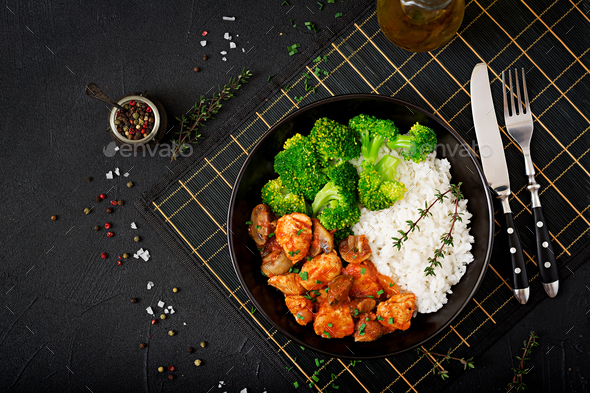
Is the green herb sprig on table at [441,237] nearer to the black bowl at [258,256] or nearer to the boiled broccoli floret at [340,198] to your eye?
Result: the black bowl at [258,256]

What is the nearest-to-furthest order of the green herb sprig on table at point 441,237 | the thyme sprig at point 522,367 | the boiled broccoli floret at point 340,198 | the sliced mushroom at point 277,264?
the green herb sprig on table at point 441,237 → the boiled broccoli floret at point 340,198 → the sliced mushroom at point 277,264 → the thyme sprig at point 522,367

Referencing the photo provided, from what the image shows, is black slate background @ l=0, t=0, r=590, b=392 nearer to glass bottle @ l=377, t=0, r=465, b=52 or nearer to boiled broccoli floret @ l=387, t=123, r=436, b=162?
glass bottle @ l=377, t=0, r=465, b=52

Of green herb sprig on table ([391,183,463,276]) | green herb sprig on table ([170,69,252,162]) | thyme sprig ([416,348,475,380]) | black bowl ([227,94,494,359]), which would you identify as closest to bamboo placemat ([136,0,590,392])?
thyme sprig ([416,348,475,380])

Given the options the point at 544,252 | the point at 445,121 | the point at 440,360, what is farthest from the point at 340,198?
the point at 544,252

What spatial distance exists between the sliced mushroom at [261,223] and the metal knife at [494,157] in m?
1.74

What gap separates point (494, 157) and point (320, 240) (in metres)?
1.54

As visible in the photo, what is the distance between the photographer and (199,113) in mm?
3262

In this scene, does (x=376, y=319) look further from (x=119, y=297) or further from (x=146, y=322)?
(x=119, y=297)

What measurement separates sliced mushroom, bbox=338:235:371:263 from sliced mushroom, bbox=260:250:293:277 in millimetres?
419

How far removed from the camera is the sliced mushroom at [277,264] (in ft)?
9.19

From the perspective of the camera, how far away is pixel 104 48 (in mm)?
3377

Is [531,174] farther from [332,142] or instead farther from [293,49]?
[293,49]

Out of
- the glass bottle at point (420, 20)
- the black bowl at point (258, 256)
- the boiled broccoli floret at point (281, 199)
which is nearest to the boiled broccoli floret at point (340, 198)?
the boiled broccoli floret at point (281, 199)

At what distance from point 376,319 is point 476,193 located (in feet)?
3.93
